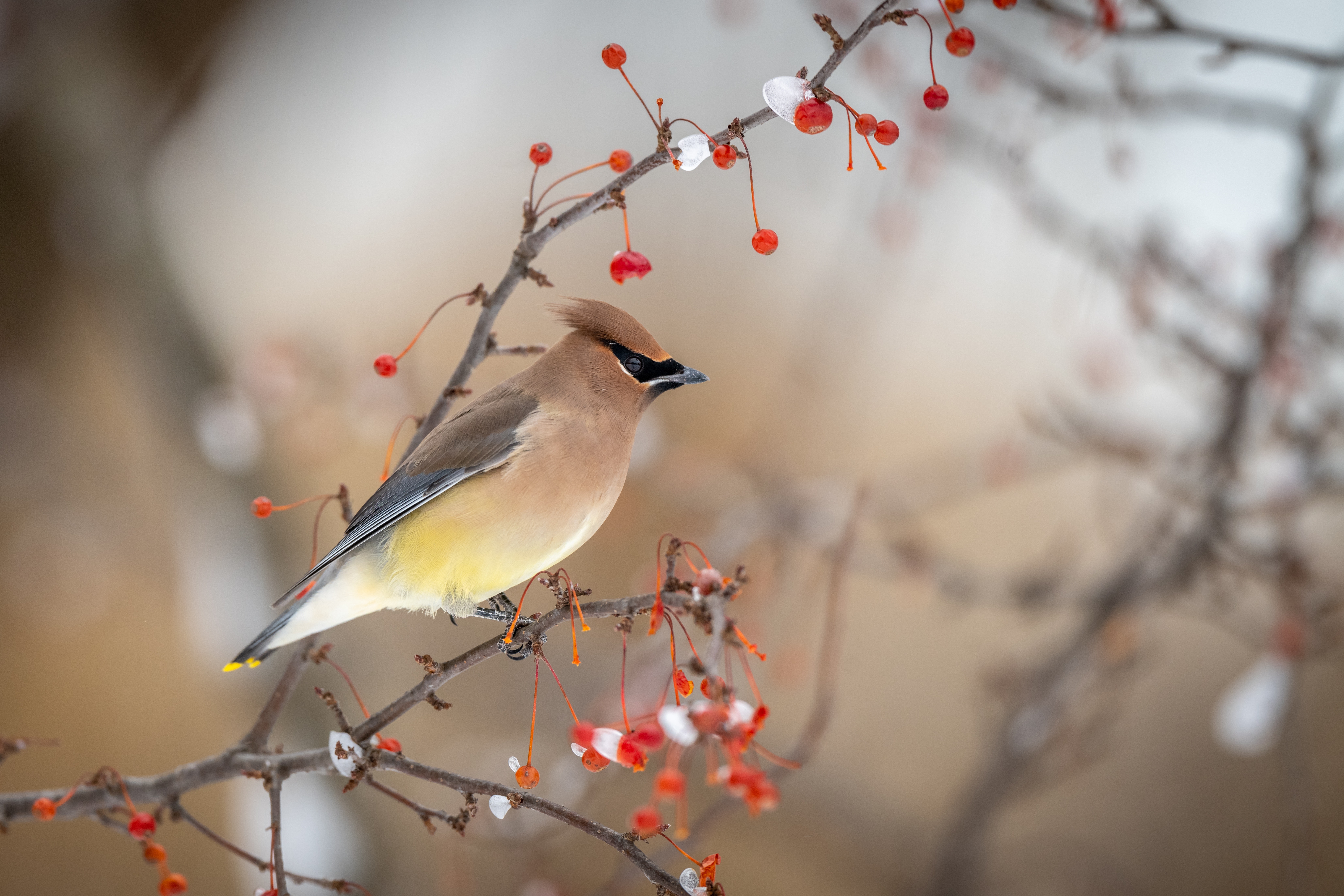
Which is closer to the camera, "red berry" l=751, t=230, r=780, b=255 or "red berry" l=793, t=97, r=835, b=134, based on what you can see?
"red berry" l=793, t=97, r=835, b=134

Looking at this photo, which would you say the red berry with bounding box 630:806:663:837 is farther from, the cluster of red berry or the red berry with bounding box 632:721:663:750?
the cluster of red berry

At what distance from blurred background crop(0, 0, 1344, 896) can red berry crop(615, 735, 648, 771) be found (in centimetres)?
166

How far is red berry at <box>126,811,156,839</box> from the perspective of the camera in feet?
4.43

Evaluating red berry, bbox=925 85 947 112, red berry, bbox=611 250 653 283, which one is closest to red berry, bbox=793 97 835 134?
red berry, bbox=925 85 947 112

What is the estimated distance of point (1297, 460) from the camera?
8.89 ft

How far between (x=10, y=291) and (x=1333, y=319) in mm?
4833

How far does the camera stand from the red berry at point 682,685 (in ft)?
3.20

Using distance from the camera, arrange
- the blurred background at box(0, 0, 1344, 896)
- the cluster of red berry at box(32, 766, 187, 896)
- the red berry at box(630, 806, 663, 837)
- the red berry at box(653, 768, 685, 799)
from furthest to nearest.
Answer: the blurred background at box(0, 0, 1344, 896) < the cluster of red berry at box(32, 766, 187, 896) < the red berry at box(630, 806, 663, 837) < the red berry at box(653, 768, 685, 799)

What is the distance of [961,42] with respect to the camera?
1.10 metres

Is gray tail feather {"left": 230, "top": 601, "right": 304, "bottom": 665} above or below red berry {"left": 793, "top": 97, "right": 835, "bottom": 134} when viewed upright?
below

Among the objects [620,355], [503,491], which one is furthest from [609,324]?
[503,491]

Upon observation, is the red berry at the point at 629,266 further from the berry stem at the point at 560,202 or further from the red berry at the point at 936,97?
the red berry at the point at 936,97

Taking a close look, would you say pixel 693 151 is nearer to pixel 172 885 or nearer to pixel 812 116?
pixel 812 116

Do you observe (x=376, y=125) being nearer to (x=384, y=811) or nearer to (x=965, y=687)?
(x=384, y=811)
